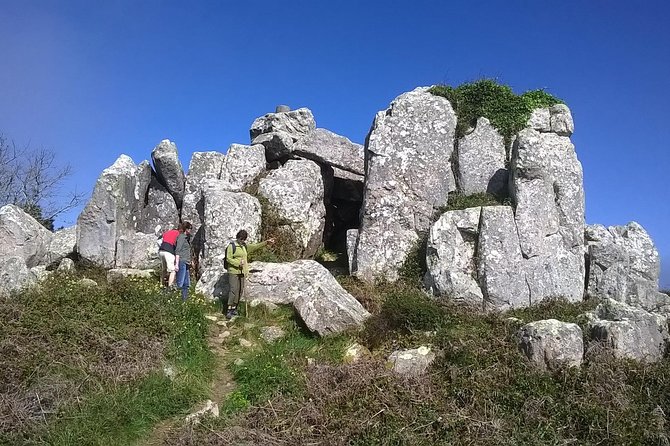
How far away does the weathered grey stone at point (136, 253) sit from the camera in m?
16.3

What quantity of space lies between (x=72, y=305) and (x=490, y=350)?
805 cm

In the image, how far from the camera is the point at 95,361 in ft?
30.7

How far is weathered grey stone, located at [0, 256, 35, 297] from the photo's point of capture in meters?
11.9

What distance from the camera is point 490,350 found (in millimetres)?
9461

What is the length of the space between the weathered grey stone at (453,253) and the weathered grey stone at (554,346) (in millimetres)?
3811

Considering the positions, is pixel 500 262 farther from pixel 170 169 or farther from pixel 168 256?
pixel 170 169

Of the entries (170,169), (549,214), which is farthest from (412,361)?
(170,169)

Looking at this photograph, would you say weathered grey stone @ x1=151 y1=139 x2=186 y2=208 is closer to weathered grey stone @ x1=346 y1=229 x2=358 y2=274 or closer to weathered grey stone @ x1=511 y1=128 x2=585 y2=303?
weathered grey stone @ x1=346 y1=229 x2=358 y2=274

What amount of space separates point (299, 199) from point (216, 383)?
8.74 metres

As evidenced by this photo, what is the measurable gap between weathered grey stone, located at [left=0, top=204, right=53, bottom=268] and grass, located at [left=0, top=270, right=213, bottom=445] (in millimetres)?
3789

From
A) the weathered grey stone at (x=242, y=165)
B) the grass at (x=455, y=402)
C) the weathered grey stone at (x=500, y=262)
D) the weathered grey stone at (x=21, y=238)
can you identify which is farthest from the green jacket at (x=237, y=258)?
the weathered grey stone at (x=21, y=238)

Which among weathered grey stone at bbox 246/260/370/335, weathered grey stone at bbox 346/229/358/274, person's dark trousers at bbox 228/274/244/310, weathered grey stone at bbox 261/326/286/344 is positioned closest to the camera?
weathered grey stone at bbox 246/260/370/335

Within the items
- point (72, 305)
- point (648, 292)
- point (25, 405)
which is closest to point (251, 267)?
point (72, 305)

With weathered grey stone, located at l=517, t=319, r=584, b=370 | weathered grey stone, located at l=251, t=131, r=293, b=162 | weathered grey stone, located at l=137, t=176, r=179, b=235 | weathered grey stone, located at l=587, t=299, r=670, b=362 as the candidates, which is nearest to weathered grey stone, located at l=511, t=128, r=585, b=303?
weathered grey stone, located at l=587, t=299, r=670, b=362
